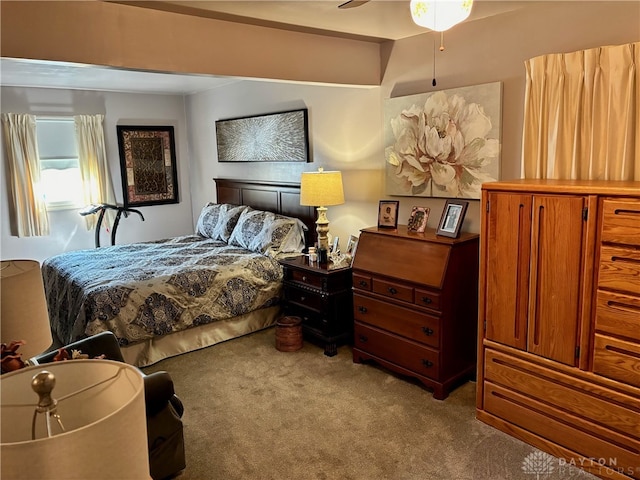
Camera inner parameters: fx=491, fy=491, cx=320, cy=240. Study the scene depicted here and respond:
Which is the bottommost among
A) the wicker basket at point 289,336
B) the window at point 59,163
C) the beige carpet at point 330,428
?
the beige carpet at point 330,428

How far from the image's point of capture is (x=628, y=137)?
2.48m

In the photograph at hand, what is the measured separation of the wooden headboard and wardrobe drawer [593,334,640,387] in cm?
269

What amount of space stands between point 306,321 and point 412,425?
1402mm

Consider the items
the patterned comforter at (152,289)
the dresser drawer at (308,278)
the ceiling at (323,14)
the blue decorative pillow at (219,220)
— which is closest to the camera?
the ceiling at (323,14)

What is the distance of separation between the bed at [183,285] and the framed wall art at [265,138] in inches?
13.4

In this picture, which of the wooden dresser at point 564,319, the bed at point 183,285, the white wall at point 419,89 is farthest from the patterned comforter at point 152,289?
the wooden dresser at point 564,319

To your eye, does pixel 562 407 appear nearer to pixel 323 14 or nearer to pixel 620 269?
pixel 620 269

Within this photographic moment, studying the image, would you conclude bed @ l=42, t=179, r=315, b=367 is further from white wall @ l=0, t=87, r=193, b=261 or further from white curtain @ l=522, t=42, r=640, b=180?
white curtain @ l=522, t=42, r=640, b=180

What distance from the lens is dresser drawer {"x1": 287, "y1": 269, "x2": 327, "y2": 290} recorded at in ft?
12.3

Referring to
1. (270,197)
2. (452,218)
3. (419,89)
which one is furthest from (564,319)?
(270,197)

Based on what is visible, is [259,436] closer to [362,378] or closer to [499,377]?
[362,378]

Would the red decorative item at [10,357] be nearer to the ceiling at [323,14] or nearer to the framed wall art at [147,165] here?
the ceiling at [323,14]

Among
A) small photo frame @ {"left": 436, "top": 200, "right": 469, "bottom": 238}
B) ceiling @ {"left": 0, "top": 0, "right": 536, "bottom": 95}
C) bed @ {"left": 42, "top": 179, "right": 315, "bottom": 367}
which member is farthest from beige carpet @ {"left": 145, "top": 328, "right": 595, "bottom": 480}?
ceiling @ {"left": 0, "top": 0, "right": 536, "bottom": 95}

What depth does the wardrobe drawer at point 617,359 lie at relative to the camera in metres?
2.19
